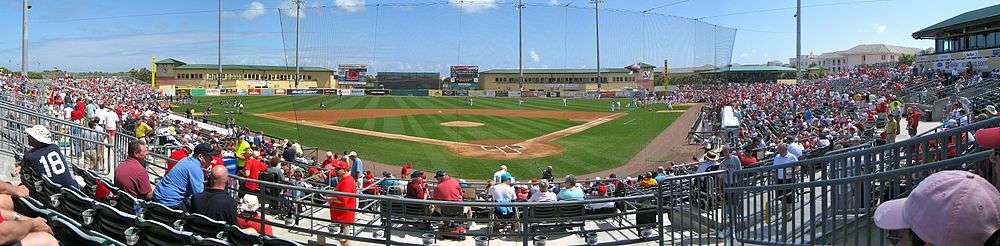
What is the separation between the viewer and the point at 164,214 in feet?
19.0

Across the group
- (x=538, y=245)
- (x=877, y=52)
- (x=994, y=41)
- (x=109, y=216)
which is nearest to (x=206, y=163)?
(x=109, y=216)

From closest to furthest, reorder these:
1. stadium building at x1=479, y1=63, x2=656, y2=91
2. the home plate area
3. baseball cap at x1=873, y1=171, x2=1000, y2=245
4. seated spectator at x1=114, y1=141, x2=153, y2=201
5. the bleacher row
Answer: baseball cap at x1=873, y1=171, x2=1000, y2=245 → the bleacher row → seated spectator at x1=114, y1=141, x2=153, y2=201 → the home plate area → stadium building at x1=479, y1=63, x2=656, y2=91

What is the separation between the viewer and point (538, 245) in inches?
313

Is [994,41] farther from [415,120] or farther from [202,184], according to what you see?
[202,184]

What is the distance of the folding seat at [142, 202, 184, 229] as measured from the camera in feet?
18.4

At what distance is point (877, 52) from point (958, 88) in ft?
465

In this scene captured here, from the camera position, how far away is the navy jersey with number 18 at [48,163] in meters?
6.50

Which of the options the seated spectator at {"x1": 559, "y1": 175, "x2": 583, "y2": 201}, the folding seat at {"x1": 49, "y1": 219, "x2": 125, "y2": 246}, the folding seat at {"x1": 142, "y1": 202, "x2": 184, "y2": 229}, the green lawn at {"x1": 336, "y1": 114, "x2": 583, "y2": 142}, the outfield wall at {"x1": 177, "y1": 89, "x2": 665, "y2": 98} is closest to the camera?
the folding seat at {"x1": 49, "y1": 219, "x2": 125, "y2": 246}

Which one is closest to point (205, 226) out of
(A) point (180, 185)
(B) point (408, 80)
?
(A) point (180, 185)

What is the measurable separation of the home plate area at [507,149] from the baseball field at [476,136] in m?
0.04

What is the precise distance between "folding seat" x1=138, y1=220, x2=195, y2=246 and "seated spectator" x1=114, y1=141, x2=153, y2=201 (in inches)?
70.4

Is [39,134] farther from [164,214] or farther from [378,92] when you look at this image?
[378,92]

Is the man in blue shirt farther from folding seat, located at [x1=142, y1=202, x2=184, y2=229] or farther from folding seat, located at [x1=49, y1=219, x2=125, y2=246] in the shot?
folding seat, located at [x1=49, y1=219, x2=125, y2=246]

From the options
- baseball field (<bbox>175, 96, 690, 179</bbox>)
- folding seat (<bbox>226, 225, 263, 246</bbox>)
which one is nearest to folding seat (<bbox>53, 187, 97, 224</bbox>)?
folding seat (<bbox>226, 225, 263, 246</bbox>)
